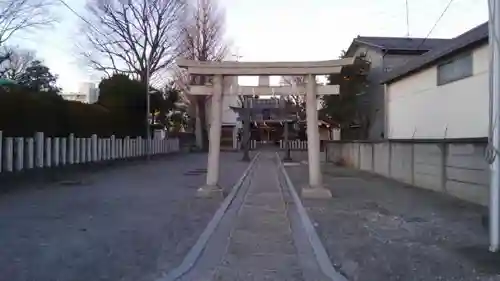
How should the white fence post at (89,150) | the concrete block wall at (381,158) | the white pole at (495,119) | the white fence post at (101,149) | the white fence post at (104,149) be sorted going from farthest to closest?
the white fence post at (104,149) < the white fence post at (101,149) < the white fence post at (89,150) < the concrete block wall at (381,158) < the white pole at (495,119)

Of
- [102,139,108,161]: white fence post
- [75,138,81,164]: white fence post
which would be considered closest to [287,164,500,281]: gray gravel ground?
[75,138,81,164]: white fence post

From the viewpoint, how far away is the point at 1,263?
760cm

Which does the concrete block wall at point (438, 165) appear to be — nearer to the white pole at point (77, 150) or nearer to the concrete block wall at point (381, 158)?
the concrete block wall at point (381, 158)

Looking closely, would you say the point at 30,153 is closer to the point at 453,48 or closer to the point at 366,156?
the point at 453,48

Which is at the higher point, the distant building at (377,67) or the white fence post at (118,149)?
the distant building at (377,67)

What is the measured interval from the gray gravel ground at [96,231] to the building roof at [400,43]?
2453cm

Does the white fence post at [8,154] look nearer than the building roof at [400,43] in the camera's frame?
Yes

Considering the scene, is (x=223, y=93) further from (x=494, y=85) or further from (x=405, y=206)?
(x=494, y=85)

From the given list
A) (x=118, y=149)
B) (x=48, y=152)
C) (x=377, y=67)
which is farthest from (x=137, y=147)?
(x=48, y=152)

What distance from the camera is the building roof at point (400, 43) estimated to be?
39062mm

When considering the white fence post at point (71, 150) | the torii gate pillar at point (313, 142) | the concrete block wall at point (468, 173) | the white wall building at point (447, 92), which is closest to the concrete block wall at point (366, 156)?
the white wall building at point (447, 92)

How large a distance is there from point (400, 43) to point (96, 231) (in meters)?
34.7

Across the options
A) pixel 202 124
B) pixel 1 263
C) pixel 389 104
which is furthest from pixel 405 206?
pixel 202 124

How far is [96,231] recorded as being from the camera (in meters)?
10.3
